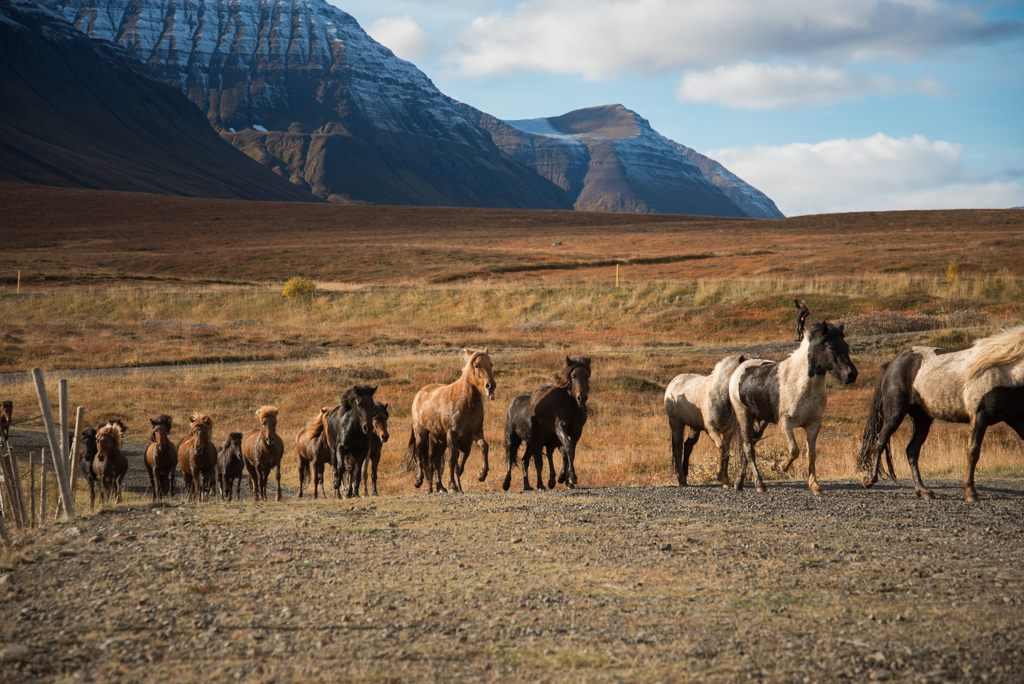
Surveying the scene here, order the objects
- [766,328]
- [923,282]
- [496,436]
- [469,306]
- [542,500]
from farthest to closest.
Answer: [469,306], [923,282], [766,328], [496,436], [542,500]

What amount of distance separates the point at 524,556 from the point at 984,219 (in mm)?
104147

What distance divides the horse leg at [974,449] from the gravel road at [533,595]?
440 millimetres

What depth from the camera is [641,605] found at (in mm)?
5582

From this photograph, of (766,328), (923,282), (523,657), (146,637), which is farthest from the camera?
(923,282)

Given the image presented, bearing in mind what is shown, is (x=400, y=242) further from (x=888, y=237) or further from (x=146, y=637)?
(x=146, y=637)

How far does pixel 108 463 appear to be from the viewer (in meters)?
14.8

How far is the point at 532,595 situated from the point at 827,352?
6.09m

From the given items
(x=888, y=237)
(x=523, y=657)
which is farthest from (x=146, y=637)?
(x=888, y=237)

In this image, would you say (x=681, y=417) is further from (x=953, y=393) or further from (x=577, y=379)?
(x=953, y=393)

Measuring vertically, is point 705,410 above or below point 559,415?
above

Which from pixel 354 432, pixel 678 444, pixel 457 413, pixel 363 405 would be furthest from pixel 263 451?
pixel 678 444

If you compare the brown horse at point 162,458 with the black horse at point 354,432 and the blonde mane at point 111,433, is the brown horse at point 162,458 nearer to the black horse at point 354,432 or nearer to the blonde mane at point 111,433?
the blonde mane at point 111,433

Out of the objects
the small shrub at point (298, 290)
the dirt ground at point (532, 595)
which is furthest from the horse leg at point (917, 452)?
the small shrub at point (298, 290)

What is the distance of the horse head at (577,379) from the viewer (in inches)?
459
